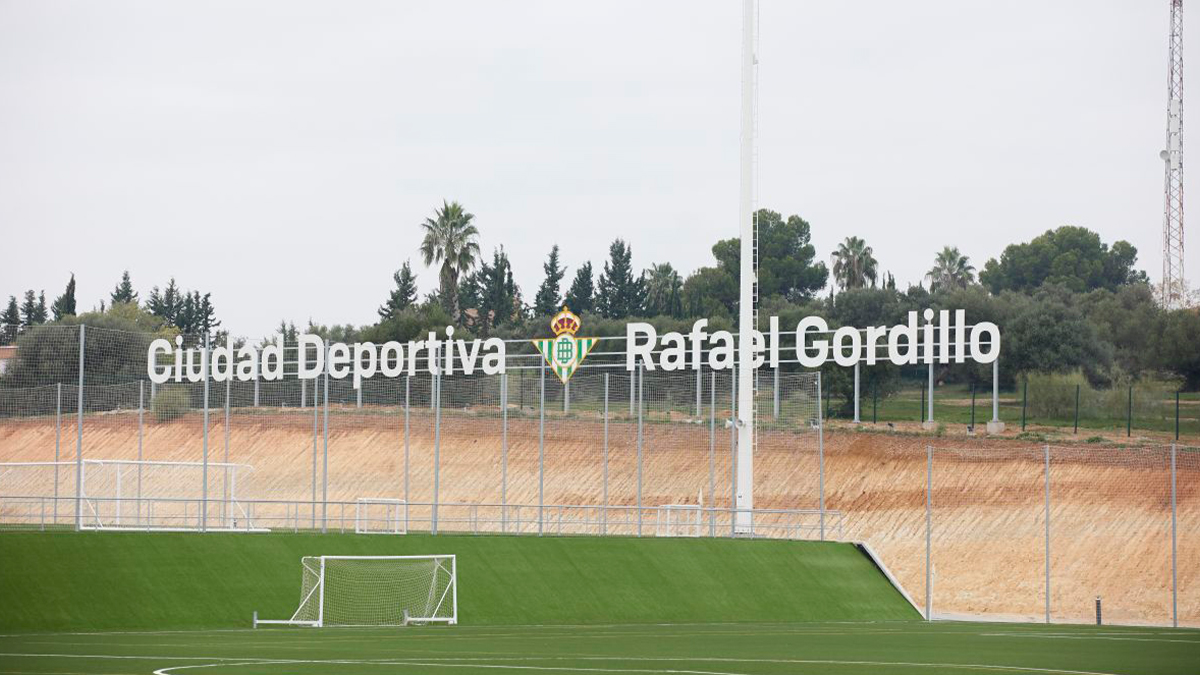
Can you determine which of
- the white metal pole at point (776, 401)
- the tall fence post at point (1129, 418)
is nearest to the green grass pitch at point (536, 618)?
the white metal pole at point (776, 401)

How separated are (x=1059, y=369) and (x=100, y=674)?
70.4 metres

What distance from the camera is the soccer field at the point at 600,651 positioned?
61.8 feet

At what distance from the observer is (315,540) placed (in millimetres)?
32406

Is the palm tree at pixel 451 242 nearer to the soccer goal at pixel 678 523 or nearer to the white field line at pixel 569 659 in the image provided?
the soccer goal at pixel 678 523

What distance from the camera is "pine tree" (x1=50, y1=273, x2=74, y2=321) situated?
9931 centimetres

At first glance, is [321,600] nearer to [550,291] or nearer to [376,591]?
[376,591]

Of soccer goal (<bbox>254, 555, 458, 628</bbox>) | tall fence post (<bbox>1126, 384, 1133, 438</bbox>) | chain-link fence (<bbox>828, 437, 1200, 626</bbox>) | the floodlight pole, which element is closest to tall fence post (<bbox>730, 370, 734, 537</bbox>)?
the floodlight pole

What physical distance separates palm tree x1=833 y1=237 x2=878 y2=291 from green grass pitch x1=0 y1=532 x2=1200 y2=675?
7631cm

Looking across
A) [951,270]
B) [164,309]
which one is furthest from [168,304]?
[951,270]

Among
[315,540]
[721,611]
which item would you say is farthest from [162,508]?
[721,611]

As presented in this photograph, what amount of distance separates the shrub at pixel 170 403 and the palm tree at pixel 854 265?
7249cm

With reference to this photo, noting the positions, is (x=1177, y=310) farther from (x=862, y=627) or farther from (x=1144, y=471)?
(x=862, y=627)

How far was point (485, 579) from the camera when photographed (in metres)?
32.7

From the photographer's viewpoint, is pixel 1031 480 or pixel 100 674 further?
pixel 1031 480
